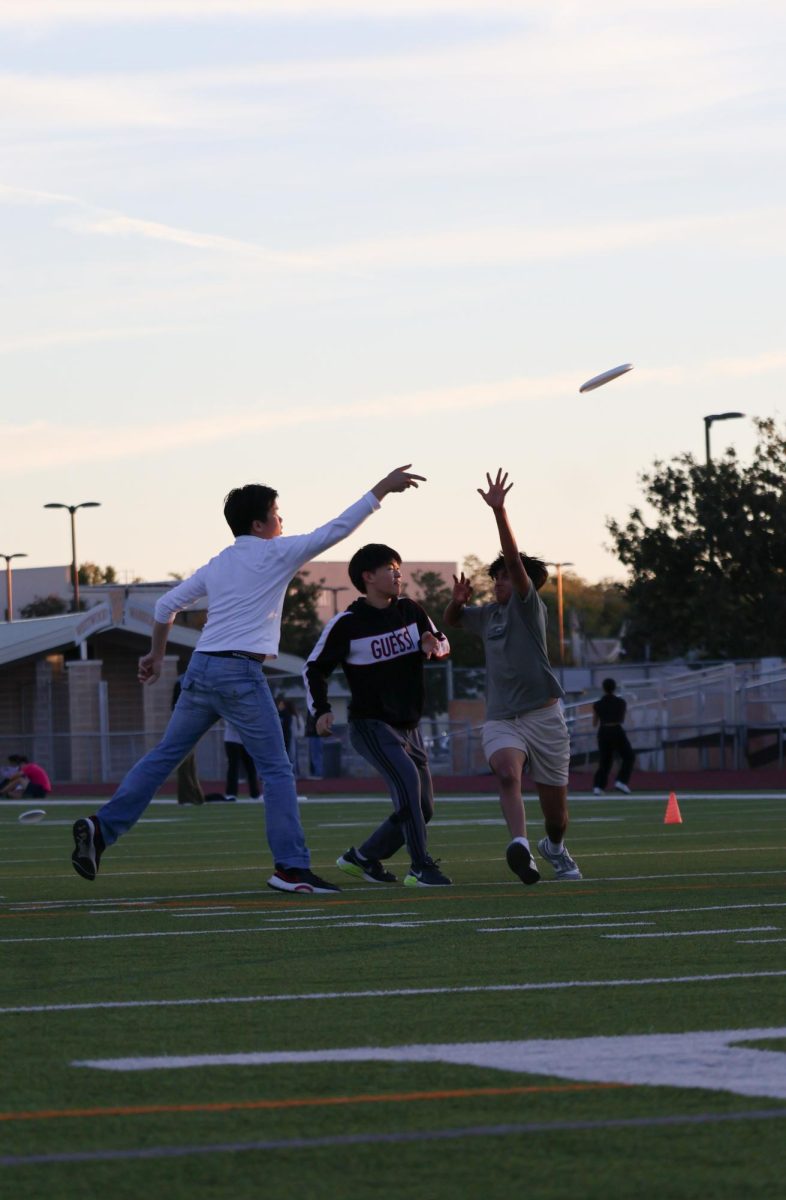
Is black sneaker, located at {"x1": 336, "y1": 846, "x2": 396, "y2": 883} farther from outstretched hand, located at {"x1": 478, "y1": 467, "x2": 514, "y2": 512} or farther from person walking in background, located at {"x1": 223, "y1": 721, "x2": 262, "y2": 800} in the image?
person walking in background, located at {"x1": 223, "y1": 721, "x2": 262, "y2": 800}

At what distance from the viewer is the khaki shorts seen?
12555 mm

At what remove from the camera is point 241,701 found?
11586 millimetres

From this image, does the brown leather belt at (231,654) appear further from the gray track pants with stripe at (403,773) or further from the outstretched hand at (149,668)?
the gray track pants with stripe at (403,773)

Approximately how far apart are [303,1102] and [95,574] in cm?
13630

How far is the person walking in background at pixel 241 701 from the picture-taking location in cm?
1160

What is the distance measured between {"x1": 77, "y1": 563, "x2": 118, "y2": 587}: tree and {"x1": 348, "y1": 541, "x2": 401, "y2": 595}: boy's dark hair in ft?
407

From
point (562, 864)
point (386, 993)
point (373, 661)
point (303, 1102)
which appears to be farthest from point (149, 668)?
point (303, 1102)

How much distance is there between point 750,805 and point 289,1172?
22311 millimetres

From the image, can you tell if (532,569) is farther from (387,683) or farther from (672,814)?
(672,814)

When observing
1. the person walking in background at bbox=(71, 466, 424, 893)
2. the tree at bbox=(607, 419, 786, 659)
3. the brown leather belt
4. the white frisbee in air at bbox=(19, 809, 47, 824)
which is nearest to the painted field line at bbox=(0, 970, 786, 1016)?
the person walking in background at bbox=(71, 466, 424, 893)

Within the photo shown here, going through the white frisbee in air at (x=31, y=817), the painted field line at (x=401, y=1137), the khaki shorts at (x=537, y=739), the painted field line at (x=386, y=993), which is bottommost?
the painted field line at (x=401, y=1137)

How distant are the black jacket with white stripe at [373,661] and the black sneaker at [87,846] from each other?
1.45 m

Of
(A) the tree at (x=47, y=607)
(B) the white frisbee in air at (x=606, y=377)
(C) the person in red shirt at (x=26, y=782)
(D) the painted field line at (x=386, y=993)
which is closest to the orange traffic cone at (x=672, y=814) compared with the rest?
(B) the white frisbee in air at (x=606, y=377)

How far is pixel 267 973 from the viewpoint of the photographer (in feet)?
26.0
